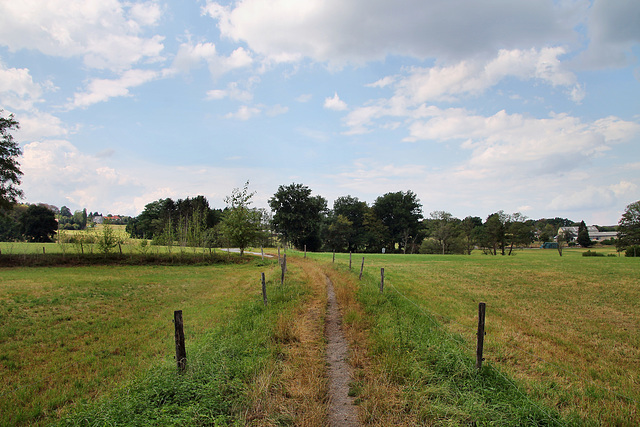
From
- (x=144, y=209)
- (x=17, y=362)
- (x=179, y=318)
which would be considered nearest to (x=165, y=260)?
(x=17, y=362)

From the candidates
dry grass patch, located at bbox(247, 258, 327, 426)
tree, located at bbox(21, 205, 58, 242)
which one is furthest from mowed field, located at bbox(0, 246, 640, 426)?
tree, located at bbox(21, 205, 58, 242)

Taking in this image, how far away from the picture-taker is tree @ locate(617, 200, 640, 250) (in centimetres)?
5816

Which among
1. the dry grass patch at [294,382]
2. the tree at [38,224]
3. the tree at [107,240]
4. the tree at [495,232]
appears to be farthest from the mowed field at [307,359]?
the tree at [495,232]

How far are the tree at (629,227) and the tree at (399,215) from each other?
39.0 metres

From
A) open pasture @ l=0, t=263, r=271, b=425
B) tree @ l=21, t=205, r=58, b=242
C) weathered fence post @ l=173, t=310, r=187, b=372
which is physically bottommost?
open pasture @ l=0, t=263, r=271, b=425

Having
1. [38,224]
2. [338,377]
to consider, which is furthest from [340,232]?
[338,377]

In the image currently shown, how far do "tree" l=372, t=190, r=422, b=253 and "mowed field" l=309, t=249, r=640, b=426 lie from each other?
183 feet

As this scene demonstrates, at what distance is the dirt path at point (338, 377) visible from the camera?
467cm

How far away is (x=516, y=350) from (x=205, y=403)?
304 inches

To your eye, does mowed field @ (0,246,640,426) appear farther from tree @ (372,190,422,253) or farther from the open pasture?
tree @ (372,190,422,253)

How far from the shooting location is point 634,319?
41.3ft

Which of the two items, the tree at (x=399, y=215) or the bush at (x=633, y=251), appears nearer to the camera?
the bush at (x=633, y=251)

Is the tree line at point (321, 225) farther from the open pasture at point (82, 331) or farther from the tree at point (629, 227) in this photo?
the open pasture at point (82, 331)

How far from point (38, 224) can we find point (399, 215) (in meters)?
75.5
